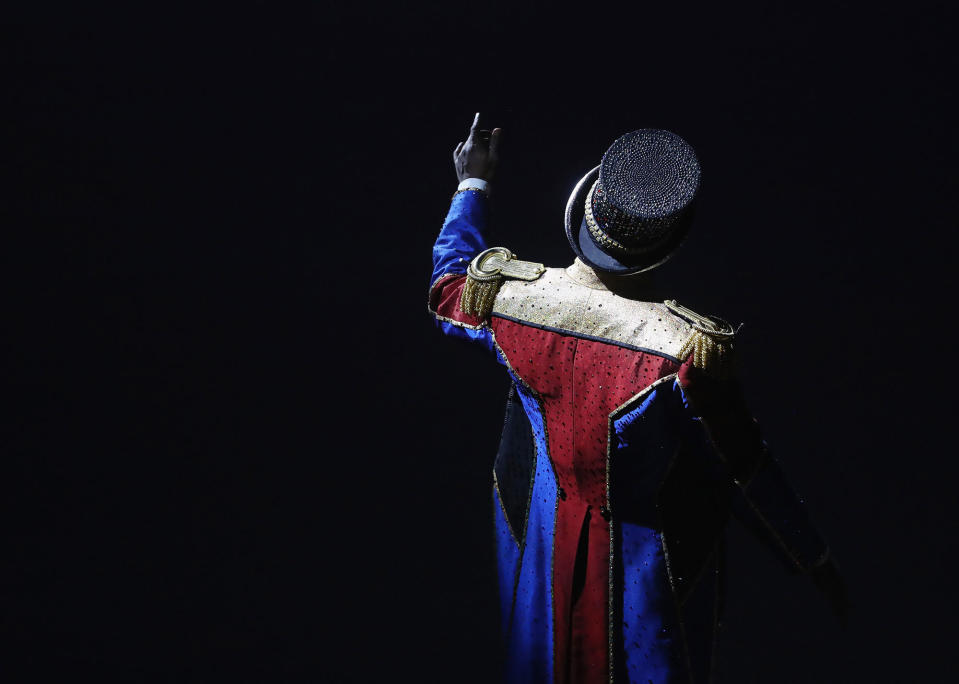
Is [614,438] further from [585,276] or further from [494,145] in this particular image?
[494,145]

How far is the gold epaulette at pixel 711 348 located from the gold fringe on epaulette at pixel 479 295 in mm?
310

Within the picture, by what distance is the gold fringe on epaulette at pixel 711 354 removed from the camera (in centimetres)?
122

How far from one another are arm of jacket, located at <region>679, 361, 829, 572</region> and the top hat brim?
147mm

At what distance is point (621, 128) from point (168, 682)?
1486 millimetres

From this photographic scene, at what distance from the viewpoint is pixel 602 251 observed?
4.31 ft

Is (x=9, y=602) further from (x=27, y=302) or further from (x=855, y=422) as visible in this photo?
(x=855, y=422)

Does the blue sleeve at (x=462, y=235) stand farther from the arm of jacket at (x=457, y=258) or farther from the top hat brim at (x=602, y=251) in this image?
the top hat brim at (x=602, y=251)

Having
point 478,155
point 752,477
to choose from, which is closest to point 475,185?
point 478,155

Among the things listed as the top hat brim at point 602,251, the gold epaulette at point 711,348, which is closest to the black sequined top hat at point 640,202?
the top hat brim at point 602,251

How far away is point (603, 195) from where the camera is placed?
128 cm

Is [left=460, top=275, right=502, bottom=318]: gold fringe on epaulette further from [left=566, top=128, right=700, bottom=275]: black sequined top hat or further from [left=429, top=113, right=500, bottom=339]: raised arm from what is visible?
[left=566, top=128, right=700, bottom=275]: black sequined top hat

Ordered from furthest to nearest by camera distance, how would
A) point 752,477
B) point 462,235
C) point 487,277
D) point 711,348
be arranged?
point 462,235 → point 487,277 → point 752,477 → point 711,348

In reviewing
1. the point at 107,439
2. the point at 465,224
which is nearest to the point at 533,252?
the point at 465,224

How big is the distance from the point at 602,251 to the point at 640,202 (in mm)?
90
